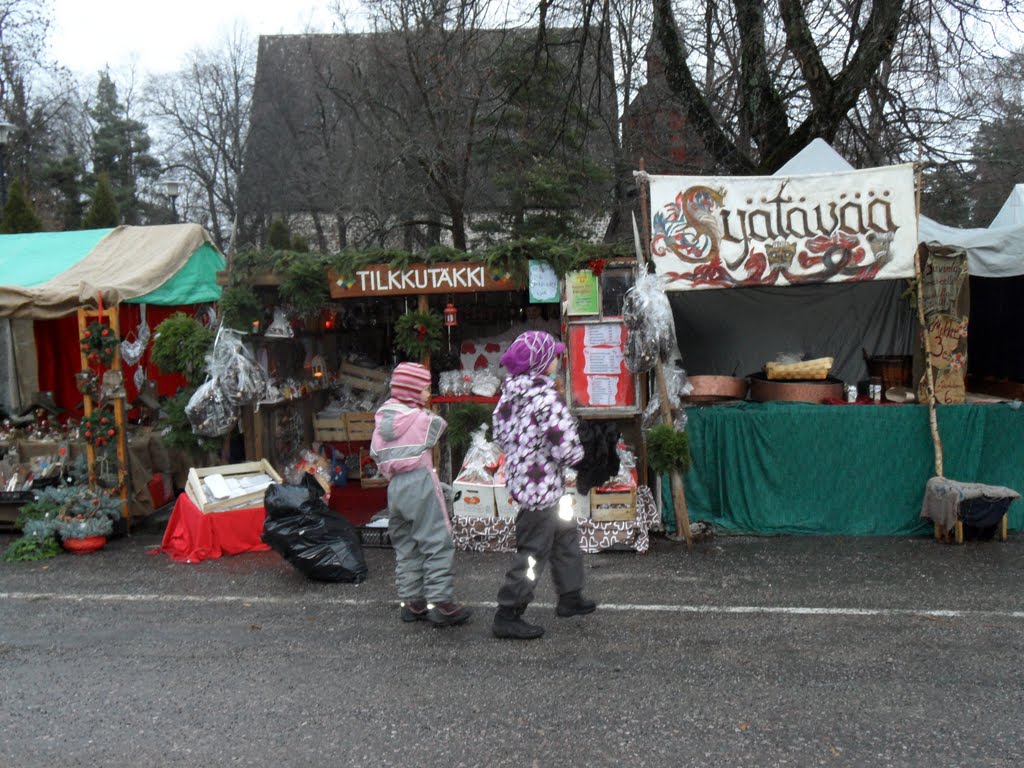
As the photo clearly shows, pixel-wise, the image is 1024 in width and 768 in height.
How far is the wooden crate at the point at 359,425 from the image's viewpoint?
30.0 ft

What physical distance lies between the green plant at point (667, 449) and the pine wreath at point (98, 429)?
4891mm

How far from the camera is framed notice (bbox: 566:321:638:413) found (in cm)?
725

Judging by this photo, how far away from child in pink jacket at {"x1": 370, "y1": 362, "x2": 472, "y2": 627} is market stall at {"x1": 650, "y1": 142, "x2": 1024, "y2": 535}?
2721 millimetres

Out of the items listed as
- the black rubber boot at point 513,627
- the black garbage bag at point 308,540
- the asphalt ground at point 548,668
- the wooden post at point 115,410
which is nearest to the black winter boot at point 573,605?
the asphalt ground at point 548,668

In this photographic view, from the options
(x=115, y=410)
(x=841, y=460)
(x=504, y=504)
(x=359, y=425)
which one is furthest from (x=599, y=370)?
(x=115, y=410)

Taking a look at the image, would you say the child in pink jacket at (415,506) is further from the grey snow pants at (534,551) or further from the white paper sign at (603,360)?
the white paper sign at (603,360)

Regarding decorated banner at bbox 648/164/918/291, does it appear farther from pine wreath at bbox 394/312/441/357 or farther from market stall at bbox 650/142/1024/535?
pine wreath at bbox 394/312/441/357

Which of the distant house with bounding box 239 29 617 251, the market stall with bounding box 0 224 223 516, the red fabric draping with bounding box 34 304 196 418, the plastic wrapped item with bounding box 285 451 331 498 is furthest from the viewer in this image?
the distant house with bounding box 239 29 617 251

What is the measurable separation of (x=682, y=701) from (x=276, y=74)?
96.1ft

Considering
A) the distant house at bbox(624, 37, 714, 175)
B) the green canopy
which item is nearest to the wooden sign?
the green canopy

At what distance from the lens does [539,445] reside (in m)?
4.83

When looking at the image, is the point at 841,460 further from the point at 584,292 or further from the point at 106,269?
the point at 106,269

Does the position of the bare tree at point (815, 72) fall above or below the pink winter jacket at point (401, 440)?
above

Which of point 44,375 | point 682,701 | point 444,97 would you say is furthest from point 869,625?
point 444,97
